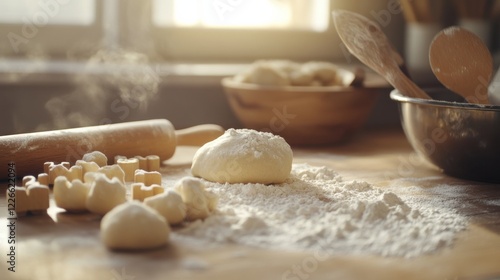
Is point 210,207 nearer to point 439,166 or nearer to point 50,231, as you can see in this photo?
point 50,231

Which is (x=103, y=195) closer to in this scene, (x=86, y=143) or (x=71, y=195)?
(x=71, y=195)

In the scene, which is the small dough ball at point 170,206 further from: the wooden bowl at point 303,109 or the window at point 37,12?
the window at point 37,12

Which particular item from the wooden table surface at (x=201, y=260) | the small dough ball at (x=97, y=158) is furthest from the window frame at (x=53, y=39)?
the wooden table surface at (x=201, y=260)

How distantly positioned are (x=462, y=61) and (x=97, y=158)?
65 centimetres

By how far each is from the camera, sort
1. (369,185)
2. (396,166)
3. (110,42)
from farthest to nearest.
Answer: (110,42)
(396,166)
(369,185)

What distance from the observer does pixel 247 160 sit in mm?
993

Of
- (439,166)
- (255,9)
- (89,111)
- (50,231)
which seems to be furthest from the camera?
(255,9)

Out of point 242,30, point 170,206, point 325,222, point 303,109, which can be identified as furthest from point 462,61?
point 242,30

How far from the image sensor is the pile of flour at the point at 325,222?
0.74 meters

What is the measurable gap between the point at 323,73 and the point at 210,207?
2.29 ft

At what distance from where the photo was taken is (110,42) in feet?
5.61

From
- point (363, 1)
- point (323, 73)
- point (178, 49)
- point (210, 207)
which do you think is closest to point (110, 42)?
point (178, 49)

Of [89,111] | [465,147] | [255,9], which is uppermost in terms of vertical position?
[255,9]

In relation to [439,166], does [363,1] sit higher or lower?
higher
